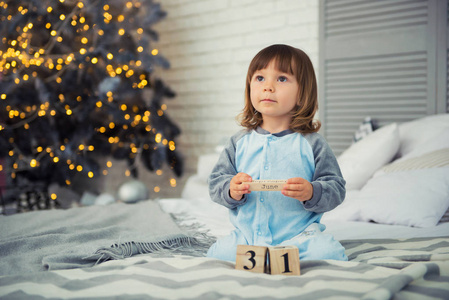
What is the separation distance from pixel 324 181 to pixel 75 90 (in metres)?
2.34

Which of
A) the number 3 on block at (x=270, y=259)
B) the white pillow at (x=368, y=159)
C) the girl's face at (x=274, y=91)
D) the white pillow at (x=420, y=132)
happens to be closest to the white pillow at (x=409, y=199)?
the white pillow at (x=368, y=159)

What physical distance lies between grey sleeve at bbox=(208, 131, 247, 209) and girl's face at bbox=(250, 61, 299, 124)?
0.45 ft

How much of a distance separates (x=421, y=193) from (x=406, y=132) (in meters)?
0.58

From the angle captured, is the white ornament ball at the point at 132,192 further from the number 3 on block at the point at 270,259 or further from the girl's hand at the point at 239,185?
the number 3 on block at the point at 270,259

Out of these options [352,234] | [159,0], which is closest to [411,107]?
[352,234]

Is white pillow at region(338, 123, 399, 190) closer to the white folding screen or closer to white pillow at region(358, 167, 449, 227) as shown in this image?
white pillow at region(358, 167, 449, 227)

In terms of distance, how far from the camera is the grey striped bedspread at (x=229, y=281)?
2.72ft

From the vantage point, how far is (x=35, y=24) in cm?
298

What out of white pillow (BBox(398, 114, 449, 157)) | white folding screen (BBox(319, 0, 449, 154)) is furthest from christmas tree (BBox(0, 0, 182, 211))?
white pillow (BBox(398, 114, 449, 157))

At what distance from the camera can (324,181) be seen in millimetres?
1134

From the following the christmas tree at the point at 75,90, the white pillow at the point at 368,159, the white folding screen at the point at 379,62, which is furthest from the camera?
the christmas tree at the point at 75,90

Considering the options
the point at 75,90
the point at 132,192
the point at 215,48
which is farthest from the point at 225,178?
the point at 215,48

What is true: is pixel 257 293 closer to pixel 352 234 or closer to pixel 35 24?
pixel 352 234

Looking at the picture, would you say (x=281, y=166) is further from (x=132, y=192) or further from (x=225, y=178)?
(x=132, y=192)
